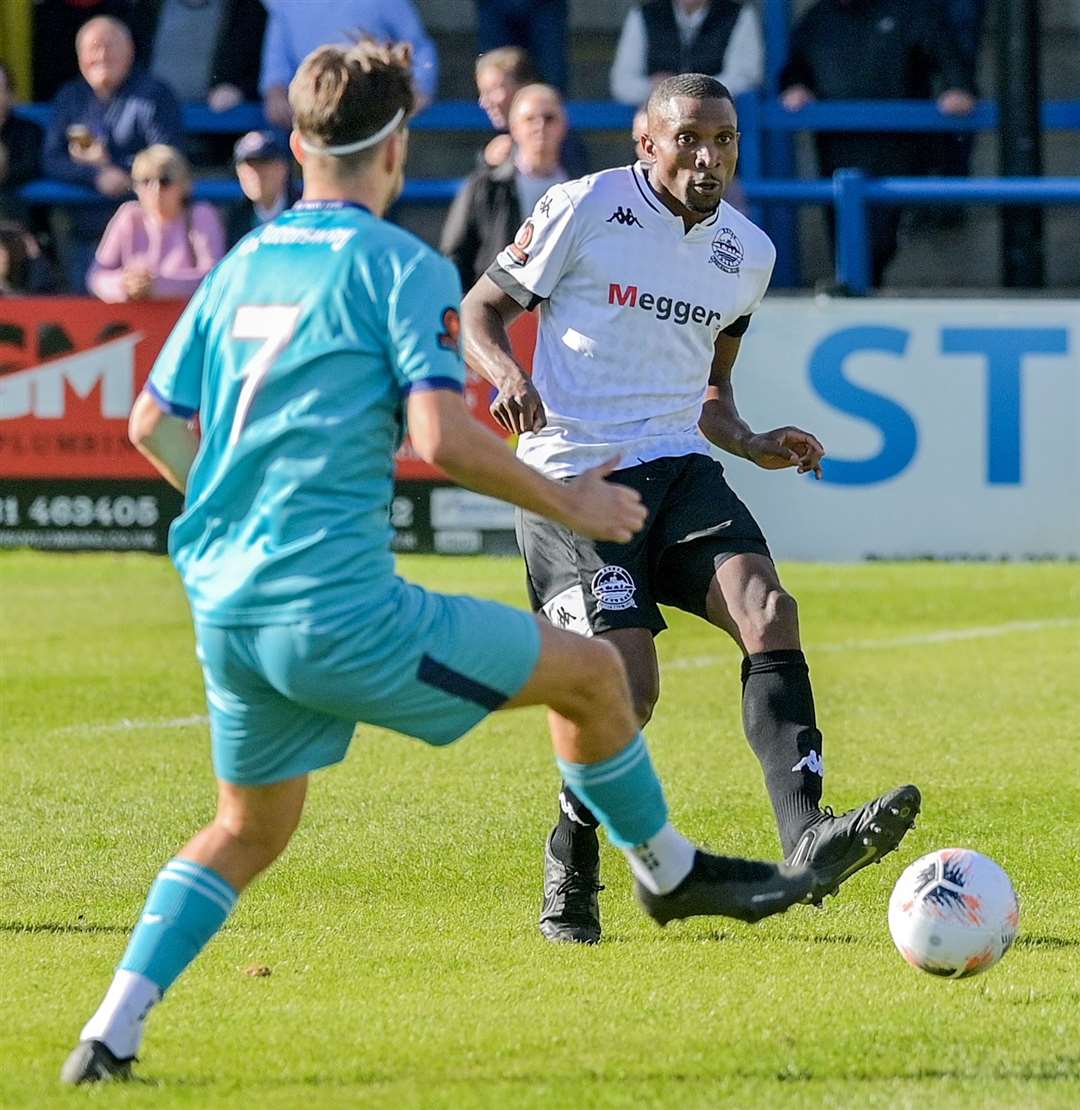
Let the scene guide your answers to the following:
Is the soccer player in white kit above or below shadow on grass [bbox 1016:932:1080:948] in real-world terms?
above

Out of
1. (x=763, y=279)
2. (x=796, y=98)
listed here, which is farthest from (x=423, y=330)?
(x=796, y=98)

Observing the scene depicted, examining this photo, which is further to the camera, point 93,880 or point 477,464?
point 93,880

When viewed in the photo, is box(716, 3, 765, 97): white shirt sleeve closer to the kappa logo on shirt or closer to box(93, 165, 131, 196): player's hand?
box(93, 165, 131, 196): player's hand

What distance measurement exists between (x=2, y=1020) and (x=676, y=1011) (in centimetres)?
154

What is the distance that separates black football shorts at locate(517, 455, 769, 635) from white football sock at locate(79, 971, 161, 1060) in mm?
1933

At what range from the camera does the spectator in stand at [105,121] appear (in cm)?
1498

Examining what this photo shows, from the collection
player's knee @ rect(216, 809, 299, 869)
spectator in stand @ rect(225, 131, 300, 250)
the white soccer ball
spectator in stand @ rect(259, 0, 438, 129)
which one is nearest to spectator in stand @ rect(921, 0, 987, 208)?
spectator in stand @ rect(259, 0, 438, 129)

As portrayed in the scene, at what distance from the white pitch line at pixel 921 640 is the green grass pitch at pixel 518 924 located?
0.06 m

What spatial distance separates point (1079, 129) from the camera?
16.6 metres

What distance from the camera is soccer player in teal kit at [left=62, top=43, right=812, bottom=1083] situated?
429cm

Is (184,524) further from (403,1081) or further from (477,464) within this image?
(403,1081)

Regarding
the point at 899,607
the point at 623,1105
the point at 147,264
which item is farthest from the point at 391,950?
the point at 147,264

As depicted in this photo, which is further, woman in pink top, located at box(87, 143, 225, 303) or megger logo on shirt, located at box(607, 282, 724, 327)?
woman in pink top, located at box(87, 143, 225, 303)

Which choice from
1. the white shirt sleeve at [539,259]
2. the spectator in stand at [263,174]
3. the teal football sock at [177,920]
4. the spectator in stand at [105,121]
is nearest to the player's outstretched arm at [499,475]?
the teal football sock at [177,920]
